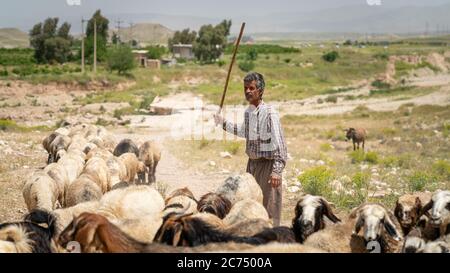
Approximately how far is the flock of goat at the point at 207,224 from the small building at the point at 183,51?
188ft

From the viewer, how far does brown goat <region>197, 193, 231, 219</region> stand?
6.41 metres

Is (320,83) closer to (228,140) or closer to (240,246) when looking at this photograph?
(228,140)

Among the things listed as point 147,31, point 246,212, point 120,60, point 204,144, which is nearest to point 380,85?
point 120,60

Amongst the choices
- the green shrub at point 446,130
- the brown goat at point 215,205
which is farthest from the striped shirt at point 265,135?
the green shrub at point 446,130

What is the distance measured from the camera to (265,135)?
235 inches

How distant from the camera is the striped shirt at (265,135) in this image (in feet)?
19.2

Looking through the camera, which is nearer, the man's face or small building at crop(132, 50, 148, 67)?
the man's face

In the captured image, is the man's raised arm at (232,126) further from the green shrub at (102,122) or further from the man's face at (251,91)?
the green shrub at (102,122)

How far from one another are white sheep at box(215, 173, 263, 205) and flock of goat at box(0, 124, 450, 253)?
1 cm

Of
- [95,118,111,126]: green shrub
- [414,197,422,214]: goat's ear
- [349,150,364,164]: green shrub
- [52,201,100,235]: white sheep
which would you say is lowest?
[95,118,111,126]: green shrub

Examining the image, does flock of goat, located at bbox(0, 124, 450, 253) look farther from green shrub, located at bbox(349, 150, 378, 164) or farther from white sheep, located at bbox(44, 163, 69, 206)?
green shrub, located at bbox(349, 150, 378, 164)

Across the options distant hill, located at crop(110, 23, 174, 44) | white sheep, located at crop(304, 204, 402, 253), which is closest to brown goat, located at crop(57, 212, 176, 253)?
white sheep, located at crop(304, 204, 402, 253)
